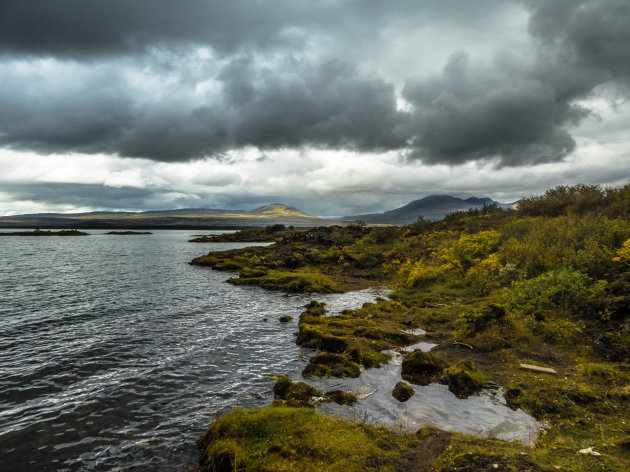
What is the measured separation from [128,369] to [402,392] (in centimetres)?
950

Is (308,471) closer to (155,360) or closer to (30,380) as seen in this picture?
(155,360)

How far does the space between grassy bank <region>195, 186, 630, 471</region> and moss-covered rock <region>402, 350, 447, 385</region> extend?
42mm

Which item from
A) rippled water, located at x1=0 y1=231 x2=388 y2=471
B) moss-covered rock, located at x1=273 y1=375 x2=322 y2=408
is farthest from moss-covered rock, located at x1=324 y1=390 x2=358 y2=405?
rippled water, located at x1=0 y1=231 x2=388 y2=471

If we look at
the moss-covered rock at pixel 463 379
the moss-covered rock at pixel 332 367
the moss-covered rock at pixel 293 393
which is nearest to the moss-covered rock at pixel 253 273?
the moss-covered rock at pixel 332 367

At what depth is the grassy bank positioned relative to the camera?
5906mm

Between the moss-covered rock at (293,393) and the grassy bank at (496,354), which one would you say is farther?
the moss-covered rock at (293,393)

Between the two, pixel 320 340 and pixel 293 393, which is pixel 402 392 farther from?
pixel 320 340

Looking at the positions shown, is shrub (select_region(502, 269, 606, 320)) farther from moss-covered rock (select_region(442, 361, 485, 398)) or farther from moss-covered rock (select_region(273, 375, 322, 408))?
moss-covered rock (select_region(273, 375, 322, 408))

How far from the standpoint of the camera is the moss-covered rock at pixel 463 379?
352 inches

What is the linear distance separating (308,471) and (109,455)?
4.71 metres

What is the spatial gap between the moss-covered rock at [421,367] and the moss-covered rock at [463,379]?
0.44 metres

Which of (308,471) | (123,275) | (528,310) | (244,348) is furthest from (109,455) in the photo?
(123,275)

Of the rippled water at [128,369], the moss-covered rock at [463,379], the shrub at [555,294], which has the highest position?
the shrub at [555,294]

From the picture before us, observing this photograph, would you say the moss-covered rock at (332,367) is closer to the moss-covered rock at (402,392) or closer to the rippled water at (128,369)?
the rippled water at (128,369)
